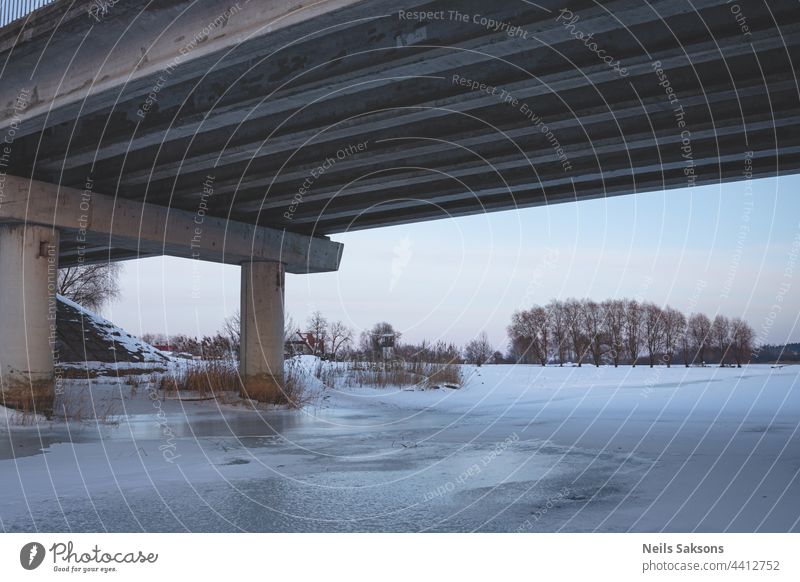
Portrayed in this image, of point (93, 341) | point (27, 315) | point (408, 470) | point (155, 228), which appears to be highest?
point (155, 228)

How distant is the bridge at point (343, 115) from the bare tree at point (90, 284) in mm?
41891

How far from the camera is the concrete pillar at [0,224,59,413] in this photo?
13.5 m

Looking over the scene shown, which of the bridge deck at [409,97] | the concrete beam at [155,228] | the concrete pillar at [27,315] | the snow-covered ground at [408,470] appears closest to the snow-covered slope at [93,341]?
the concrete beam at [155,228]

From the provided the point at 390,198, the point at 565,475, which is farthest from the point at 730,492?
the point at 390,198

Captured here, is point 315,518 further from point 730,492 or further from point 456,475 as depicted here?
point 730,492

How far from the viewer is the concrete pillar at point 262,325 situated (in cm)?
1788

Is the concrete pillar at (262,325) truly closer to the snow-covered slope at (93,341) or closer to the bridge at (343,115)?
the bridge at (343,115)

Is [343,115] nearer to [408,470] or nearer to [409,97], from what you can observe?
[409,97]

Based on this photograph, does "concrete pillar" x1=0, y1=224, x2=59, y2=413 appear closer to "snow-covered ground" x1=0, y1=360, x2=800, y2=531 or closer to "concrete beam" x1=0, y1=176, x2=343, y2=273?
"concrete beam" x1=0, y1=176, x2=343, y2=273

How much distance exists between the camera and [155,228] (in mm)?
15680

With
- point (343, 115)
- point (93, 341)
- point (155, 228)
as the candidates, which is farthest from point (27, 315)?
point (93, 341)

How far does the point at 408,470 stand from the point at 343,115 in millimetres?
5905

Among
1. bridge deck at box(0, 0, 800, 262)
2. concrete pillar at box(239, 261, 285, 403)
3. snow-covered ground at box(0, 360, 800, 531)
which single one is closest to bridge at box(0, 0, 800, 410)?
bridge deck at box(0, 0, 800, 262)

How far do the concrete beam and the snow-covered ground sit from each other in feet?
12.4
